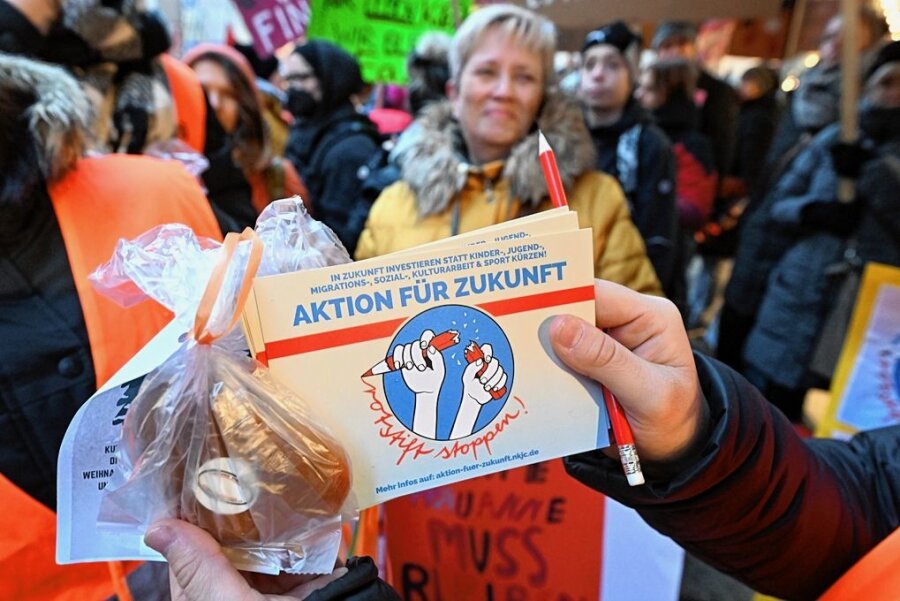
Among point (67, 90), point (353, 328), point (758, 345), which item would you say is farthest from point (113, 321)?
point (758, 345)

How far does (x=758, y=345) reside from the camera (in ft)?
8.11

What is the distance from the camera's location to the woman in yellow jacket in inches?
71.9

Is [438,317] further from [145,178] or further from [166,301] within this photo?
[145,178]

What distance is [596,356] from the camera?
68 centimetres

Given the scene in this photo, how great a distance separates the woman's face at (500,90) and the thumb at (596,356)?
4.23 ft

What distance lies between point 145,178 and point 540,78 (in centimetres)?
129

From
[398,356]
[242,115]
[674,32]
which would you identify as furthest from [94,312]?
[674,32]

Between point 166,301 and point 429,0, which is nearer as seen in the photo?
point 166,301

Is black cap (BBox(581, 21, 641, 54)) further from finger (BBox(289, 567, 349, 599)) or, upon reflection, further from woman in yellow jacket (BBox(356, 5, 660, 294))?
finger (BBox(289, 567, 349, 599))

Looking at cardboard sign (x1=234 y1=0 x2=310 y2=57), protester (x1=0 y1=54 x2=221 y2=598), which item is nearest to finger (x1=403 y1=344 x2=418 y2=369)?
protester (x1=0 y1=54 x2=221 y2=598)

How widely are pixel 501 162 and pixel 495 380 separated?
1.25 meters

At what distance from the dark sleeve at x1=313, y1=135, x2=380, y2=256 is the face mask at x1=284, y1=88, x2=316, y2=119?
38cm

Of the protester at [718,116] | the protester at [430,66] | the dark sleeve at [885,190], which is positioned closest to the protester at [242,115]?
the protester at [430,66]

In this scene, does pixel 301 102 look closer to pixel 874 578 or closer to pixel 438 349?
pixel 438 349
